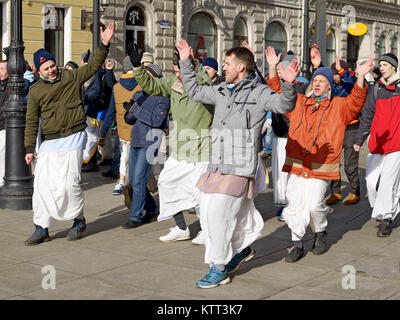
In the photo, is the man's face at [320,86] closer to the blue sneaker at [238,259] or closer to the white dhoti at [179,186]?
the white dhoti at [179,186]

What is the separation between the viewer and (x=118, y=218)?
850 centimetres

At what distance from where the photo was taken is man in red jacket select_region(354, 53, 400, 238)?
25.0ft

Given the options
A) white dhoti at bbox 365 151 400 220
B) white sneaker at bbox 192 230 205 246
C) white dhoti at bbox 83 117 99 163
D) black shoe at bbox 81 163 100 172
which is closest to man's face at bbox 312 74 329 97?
white dhoti at bbox 365 151 400 220

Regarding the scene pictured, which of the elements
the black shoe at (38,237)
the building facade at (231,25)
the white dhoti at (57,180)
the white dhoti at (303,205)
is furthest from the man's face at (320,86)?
the building facade at (231,25)

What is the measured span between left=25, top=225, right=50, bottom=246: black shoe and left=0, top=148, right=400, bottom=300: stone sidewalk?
63 millimetres

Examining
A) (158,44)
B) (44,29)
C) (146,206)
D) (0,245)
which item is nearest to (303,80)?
(146,206)

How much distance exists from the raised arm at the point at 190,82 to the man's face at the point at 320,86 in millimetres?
1173

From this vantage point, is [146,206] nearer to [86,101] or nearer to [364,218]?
[364,218]

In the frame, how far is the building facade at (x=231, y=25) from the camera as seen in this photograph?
78.0 ft

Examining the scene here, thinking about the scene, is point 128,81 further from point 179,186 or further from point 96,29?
point 96,29

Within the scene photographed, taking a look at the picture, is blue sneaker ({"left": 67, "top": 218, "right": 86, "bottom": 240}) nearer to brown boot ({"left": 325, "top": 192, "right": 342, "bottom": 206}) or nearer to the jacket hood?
the jacket hood

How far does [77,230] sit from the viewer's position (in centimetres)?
725

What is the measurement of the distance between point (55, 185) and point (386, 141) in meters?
3.51

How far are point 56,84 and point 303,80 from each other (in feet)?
9.57
